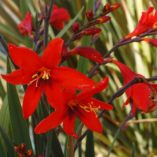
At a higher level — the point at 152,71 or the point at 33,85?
the point at 33,85

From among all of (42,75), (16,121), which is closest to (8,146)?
(16,121)

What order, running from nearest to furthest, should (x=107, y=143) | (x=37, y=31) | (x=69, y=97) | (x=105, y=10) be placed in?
(x=69, y=97)
(x=105, y=10)
(x=37, y=31)
(x=107, y=143)

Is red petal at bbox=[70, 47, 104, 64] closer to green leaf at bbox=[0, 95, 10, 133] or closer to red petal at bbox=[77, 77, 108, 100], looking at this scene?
red petal at bbox=[77, 77, 108, 100]

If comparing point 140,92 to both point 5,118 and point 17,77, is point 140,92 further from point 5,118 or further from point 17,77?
point 5,118

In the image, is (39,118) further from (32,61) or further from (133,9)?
(133,9)

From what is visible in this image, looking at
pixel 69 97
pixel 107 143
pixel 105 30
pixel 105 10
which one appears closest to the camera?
pixel 69 97

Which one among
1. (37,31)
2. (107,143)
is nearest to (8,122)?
(37,31)

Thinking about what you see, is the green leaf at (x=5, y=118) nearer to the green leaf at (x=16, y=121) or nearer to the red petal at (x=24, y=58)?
the green leaf at (x=16, y=121)
